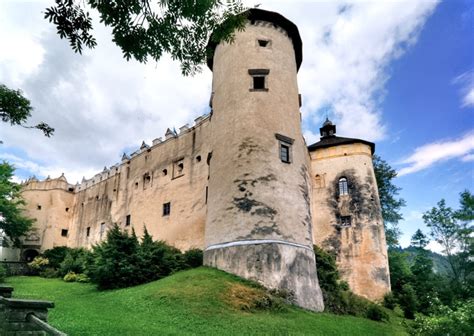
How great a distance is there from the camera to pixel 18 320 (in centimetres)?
554

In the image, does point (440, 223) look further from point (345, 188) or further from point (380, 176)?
point (345, 188)

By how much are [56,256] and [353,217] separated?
24931 millimetres

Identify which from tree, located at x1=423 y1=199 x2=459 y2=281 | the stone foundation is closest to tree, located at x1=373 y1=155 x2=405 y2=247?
A: tree, located at x1=423 y1=199 x2=459 y2=281

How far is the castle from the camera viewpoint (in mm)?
15961

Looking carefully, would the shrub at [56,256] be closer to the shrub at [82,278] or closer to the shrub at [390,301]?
the shrub at [82,278]

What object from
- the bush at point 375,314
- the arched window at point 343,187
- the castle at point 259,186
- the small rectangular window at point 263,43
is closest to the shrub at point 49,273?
the castle at point 259,186

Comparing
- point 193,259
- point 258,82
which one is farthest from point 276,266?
point 258,82

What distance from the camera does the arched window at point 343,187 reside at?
2629 centimetres

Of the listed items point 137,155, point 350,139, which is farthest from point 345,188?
point 137,155

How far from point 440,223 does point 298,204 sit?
81.0ft

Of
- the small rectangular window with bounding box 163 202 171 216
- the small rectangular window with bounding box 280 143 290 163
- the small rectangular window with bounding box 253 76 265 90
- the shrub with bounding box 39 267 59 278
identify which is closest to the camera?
the small rectangular window with bounding box 280 143 290 163

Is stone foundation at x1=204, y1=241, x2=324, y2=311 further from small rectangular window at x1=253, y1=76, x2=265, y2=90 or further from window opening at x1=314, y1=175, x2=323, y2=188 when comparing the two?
window opening at x1=314, y1=175, x2=323, y2=188

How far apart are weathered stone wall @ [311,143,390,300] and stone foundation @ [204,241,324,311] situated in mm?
9195

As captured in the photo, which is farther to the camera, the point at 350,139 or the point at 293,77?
the point at 350,139
